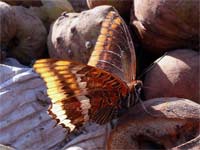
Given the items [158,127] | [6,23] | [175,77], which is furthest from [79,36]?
[158,127]

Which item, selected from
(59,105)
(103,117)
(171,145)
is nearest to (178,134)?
(171,145)

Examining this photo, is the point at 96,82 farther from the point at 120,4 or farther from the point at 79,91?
the point at 120,4

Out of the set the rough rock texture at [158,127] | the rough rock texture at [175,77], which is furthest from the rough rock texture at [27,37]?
the rough rock texture at [158,127]

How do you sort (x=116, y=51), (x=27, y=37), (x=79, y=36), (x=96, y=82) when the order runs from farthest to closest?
1. (x=27, y=37)
2. (x=79, y=36)
3. (x=116, y=51)
4. (x=96, y=82)

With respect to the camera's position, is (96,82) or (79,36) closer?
(96,82)

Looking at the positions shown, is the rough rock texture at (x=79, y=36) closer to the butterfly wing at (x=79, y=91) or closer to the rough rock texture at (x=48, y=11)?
the rough rock texture at (x=48, y=11)

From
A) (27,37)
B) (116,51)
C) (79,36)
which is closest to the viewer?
(116,51)
